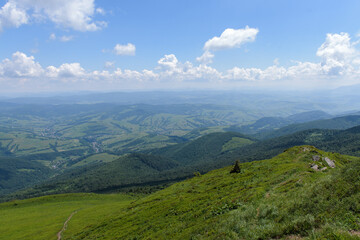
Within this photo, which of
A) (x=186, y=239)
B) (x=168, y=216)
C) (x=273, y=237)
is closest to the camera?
(x=273, y=237)

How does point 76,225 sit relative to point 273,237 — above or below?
below

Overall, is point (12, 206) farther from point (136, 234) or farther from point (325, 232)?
point (325, 232)

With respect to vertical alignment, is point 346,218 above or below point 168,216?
above

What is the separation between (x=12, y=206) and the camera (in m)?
144

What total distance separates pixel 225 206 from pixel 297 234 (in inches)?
700

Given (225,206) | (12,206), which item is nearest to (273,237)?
(225,206)

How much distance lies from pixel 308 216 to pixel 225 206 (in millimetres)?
17428

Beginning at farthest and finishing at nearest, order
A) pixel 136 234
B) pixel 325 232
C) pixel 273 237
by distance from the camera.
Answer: pixel 136 234
pixel 273 237
pixel 325 232

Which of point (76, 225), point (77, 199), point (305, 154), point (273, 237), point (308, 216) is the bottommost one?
point (77, 199)

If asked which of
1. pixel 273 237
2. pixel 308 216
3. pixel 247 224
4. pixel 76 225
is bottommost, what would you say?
pixel 76 225

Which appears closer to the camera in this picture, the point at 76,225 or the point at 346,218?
the point at 346,218

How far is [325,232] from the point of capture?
14695 millimetres

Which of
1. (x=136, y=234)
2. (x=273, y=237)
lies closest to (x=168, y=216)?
(x=136, y=234)

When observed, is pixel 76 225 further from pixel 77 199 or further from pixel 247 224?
pixel 77 199
